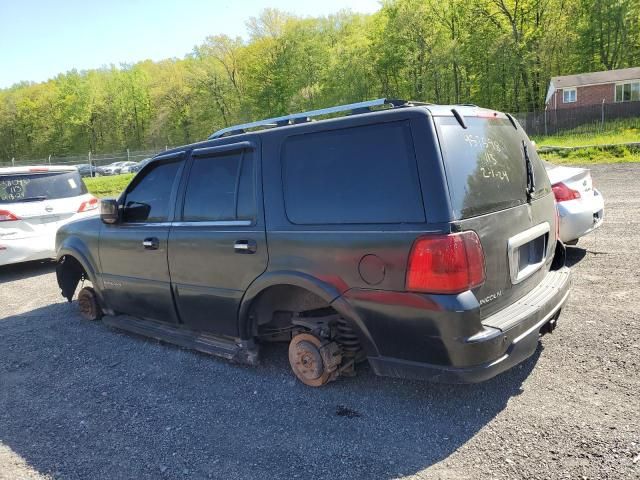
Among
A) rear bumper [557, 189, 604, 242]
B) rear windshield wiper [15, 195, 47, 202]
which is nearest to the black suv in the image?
rear bumper [557, 189, 604, 242]

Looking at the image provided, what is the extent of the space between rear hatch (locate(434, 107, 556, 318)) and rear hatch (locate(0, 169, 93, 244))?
24.1ft

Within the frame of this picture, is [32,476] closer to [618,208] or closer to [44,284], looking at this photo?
[44,284]

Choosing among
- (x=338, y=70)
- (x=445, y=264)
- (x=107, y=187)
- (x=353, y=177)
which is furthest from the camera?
(x=338, y=70)

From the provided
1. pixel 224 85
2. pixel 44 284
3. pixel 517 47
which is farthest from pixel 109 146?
pixel 44 284

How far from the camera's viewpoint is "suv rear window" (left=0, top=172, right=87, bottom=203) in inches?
311

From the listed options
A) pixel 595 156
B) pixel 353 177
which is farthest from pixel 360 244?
pixel 595 156

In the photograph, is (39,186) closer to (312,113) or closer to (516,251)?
(312,113)

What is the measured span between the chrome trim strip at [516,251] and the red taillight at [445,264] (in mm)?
449

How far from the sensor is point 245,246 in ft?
11.7

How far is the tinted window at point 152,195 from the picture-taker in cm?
435

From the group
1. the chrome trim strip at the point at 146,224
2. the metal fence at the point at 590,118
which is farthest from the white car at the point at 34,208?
the metal fence at the point at 590,118

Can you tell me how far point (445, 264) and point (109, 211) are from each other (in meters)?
3.43

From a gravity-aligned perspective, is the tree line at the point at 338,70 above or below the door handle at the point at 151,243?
above

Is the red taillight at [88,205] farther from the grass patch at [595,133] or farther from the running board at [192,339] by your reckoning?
the grass patch at [595,133]
